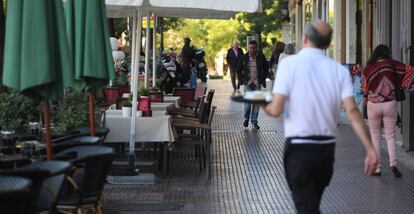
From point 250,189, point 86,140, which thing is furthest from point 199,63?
point 86,140

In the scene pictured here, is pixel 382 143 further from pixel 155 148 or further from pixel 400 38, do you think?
A: pixel 155 148

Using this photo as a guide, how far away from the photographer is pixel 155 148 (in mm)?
12133

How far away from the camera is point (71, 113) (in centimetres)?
995

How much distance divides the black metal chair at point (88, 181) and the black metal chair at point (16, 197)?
1252mm

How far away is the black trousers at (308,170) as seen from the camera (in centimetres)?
530

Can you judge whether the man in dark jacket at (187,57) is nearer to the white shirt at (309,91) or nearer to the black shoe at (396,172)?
the black shoe at (396,172)

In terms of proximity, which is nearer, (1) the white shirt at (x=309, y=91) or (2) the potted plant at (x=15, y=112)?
(1) the white shirt at (x=309, y=91)

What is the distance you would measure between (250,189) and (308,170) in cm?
435

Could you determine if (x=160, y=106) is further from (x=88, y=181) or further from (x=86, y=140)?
(x=88, y=181)

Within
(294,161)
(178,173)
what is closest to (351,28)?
(178,173)

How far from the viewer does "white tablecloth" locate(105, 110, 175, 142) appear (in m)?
10.3

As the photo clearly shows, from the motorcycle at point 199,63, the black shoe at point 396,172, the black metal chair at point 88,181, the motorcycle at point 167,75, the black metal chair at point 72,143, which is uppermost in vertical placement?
the motorcycle at point 199,63

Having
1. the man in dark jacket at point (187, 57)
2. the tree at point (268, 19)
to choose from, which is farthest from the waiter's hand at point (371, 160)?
the tree at point (268, 19)

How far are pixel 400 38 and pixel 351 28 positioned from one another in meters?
6.22
